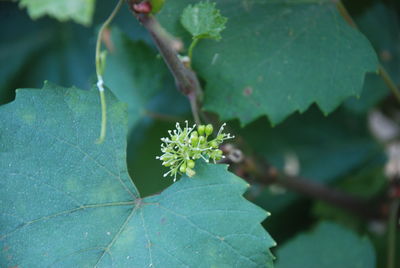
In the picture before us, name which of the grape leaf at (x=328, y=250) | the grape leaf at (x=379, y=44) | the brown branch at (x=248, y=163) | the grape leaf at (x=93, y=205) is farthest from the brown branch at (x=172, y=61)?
the grape leaf at (x=379, y=44)

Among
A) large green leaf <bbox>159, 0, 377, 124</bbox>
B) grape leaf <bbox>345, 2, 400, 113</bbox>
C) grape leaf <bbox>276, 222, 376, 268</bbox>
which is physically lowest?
grape leaf <bbox>276, 222, 376, 268</bbox>

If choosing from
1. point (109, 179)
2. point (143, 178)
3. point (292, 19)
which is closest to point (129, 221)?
point (109, 179)

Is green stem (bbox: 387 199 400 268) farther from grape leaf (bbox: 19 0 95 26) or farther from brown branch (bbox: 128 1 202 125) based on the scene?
grape leaf (bbox: 19 0 95 26)

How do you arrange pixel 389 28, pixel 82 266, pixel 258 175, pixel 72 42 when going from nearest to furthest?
pixel 82 266, pixel 258 175, pixel 389 28, pixel 72 42

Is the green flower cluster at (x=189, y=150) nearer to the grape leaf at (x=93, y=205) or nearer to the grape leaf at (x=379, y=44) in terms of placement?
the grape leaf at (x=93, y=205)

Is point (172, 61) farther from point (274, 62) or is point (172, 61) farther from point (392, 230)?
point (392, 230)

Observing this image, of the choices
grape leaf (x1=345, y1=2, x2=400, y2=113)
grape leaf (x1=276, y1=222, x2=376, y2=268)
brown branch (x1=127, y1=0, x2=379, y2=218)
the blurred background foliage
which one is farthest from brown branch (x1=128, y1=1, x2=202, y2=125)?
grape leaf (x1=345, y1=2, x2=400, y2=113)

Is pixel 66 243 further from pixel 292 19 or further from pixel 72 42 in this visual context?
pixel 72 42
